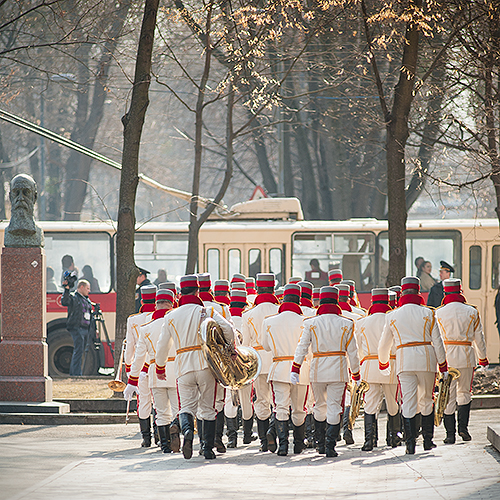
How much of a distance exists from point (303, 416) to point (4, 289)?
18.5ft

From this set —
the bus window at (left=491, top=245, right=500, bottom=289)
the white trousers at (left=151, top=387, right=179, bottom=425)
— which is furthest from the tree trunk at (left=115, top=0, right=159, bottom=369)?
the bus window at (left=491, top=245, right=500, bottom=289)

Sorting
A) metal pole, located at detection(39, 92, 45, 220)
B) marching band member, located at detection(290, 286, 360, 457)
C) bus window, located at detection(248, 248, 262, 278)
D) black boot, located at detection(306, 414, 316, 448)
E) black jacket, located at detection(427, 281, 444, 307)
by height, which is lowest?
black boot, located at detection(306, 414, 316, 448)

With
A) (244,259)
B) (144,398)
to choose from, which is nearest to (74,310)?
(244,259)

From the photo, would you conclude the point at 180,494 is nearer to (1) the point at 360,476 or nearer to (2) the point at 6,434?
(1) the point at 360,476

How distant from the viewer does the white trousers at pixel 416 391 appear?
10.3 m

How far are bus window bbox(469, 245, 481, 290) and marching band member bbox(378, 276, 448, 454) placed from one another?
8633 millimetres

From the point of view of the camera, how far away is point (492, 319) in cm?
1869

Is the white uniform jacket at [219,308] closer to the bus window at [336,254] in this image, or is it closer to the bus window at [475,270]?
the bus window at [336,254]

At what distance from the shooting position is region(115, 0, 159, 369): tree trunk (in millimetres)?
15336

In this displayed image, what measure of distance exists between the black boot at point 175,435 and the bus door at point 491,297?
32.4 feet

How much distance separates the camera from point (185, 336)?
32.9 ft

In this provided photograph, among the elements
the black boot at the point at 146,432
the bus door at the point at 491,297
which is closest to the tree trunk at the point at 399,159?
the bus door at the point at 491,297

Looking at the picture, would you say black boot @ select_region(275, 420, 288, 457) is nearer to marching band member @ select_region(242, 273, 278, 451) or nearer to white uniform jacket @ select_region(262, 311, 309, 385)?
white uniform jacket @ select_region(262, 311, 309, 385)

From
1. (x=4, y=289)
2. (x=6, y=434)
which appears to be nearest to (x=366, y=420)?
(x=6, y=434)
